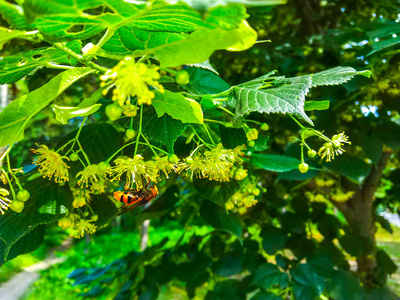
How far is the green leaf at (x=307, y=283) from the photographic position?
1.10 meters

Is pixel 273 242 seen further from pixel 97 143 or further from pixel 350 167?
pixel 97 143

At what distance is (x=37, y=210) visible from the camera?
503 mm

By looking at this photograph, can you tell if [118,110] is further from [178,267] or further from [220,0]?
[178,267]

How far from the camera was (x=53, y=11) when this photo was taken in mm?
276

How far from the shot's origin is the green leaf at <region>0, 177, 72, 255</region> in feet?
1.57

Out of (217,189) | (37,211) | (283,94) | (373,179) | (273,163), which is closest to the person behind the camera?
(283,94)

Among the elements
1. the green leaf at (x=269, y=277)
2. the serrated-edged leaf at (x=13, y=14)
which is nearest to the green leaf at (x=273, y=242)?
the green leaf at (x=269, y=277)

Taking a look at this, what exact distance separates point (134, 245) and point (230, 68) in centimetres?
434

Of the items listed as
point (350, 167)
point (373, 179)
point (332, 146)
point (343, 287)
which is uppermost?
point (332, 146)

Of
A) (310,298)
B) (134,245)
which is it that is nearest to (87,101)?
(310,298)

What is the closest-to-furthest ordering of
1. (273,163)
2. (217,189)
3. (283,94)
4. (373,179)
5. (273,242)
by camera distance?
(283,94) < (217,189) < (273,163) < (273,242) < (373,179)

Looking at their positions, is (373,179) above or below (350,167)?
below

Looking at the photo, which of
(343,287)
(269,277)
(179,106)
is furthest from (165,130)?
(343,287)

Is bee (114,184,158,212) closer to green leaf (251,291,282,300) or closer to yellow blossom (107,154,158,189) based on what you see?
yellow blossom (107,154,158,189)
